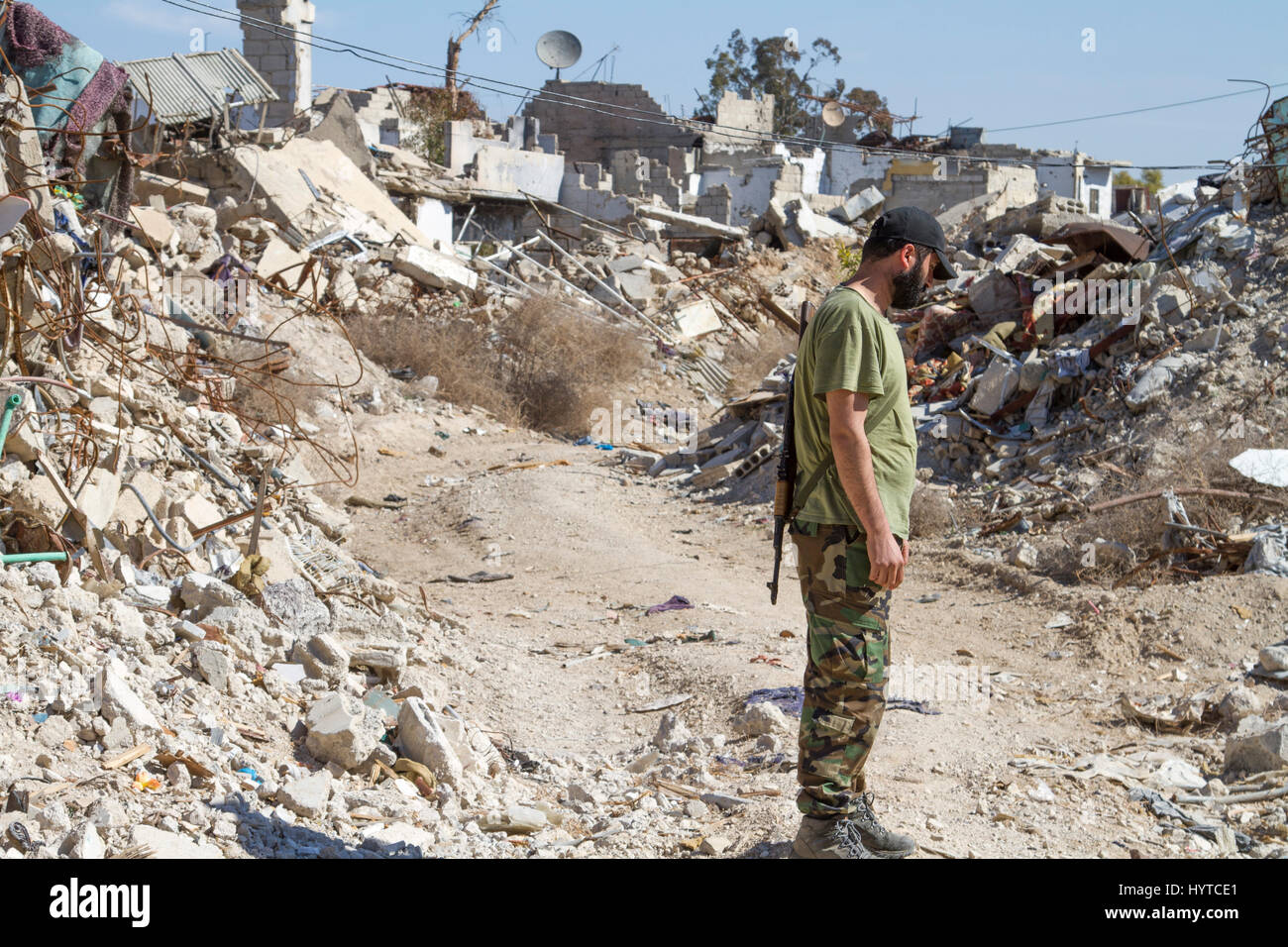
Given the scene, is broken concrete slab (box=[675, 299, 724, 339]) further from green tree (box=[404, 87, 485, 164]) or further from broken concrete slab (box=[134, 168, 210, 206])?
green tree (box=[404, 87, 485, 164])

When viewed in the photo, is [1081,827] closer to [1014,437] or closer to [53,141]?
[1014,437]

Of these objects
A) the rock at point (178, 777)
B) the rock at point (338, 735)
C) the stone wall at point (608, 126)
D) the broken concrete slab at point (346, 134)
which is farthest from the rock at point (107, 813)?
the stone wall at point (608, 126)

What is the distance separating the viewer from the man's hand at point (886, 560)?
8.43 feet

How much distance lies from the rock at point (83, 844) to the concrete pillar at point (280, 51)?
18182mm

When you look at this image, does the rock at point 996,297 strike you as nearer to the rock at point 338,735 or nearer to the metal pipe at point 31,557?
the rock at point 338,735

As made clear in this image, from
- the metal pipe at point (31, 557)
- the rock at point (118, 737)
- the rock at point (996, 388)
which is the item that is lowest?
the rock at point (118, 737)

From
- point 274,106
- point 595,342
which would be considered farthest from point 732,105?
point 595,342

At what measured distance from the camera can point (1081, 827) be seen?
338cm

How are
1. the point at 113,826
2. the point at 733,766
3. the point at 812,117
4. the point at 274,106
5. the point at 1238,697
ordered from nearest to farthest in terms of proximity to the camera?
1. the point at 113,826
2. the point at 733,766
3. the point at 1238,697
4. the point at 274,106
5. the point at 812,117

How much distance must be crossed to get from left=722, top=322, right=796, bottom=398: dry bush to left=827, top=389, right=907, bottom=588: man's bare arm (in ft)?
43.4

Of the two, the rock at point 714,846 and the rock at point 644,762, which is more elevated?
the rock at point 714,846

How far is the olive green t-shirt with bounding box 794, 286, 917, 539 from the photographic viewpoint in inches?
102

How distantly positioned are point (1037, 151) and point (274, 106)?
20.0 meters

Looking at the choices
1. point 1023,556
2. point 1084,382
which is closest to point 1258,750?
point 1023,556
